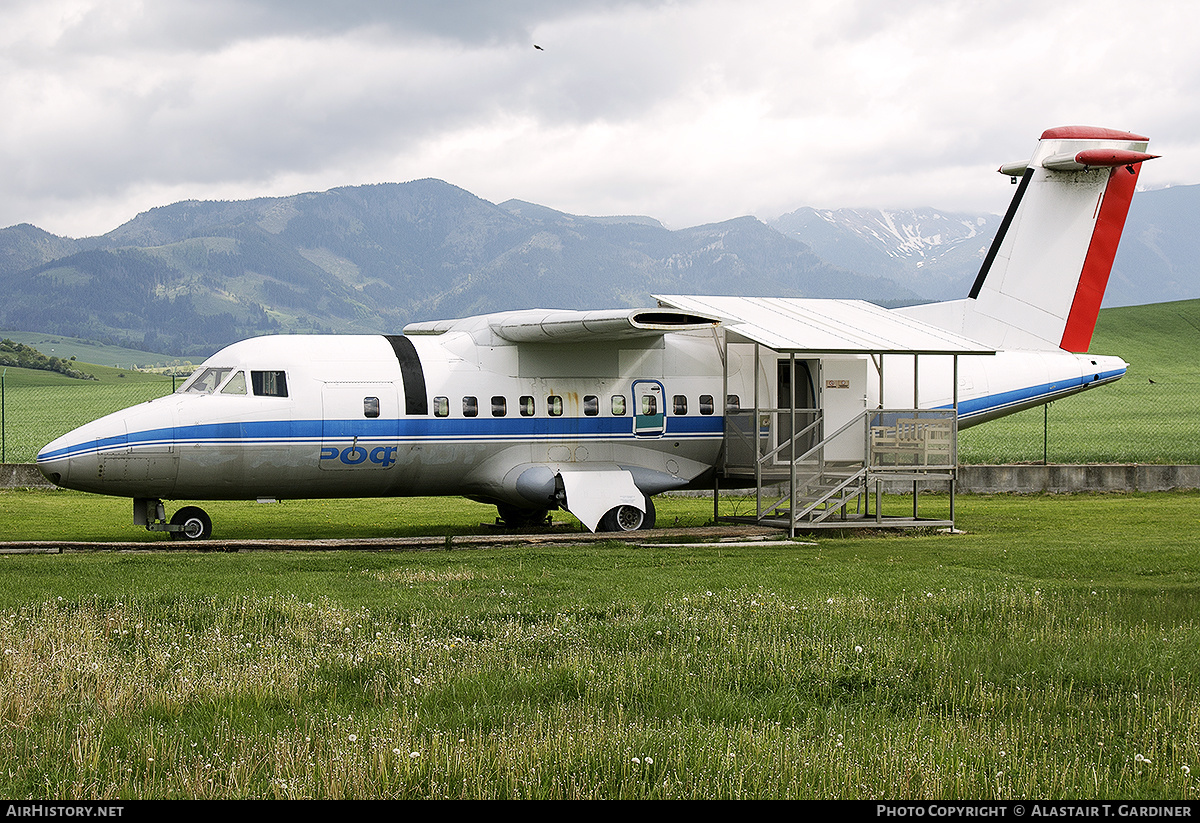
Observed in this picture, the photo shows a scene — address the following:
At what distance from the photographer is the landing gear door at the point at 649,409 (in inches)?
942

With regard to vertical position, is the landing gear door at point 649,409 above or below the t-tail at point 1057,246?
below

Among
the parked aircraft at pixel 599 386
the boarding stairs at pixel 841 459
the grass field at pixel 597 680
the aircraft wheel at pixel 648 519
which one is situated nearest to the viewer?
the grass field at pixel 597 680

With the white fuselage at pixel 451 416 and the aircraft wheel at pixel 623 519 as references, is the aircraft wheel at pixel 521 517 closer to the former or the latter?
the white fuselage at pixel 451 416

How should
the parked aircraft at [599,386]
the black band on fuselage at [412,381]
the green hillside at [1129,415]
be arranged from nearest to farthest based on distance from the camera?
the parked aircraft at [599,386] < the black band on fuselage at [412,381] < the green hillside at [1129,415]

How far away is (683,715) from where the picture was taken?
8719 millimetres

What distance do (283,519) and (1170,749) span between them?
22.3 metres

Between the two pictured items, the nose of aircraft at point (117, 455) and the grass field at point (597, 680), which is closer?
the grass field at point (597, 680)

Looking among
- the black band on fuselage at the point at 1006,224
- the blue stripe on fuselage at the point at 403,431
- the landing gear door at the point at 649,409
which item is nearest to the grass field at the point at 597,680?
the blue stripe on fuselage at the point at 403,431

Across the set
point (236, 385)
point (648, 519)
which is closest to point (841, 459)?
point (648, 519)

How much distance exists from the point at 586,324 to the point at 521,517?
5433 millimetres

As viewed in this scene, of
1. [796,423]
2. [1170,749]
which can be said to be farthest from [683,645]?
[796,423]

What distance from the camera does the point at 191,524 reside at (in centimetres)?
2148

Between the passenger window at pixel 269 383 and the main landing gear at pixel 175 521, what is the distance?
2510 millimetres

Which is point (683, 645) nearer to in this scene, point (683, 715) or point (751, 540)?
point (683, 715)
